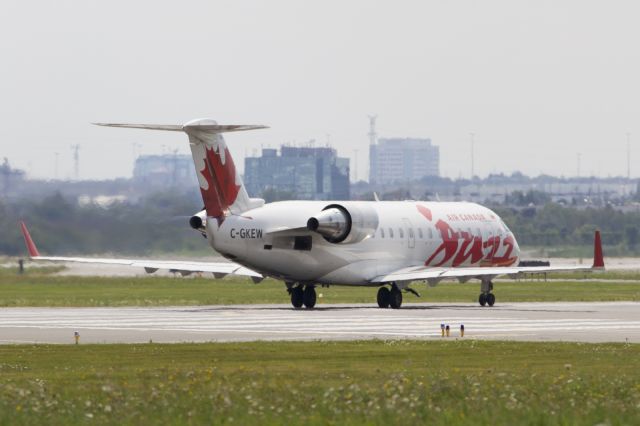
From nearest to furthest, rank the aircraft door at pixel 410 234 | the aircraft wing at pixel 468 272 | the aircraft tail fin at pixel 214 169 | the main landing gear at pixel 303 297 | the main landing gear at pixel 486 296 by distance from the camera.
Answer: the aircraft tail fin at pixel 214 169, the aircraft wing at pixel 468 272, the main landing gear at pixel 303 297, the main landing gear at pixel 486 296, the aircraft door at pixel 410 234

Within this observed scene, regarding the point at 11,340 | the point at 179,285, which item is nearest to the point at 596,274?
the point at 179,285

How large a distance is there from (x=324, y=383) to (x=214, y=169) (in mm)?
29834

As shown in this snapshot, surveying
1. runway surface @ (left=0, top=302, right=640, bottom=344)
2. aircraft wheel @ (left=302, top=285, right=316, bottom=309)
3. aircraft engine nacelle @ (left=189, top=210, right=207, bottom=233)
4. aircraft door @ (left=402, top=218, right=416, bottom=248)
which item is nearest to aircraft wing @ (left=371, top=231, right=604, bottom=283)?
runway surface @ (left=0, top=302, right=640, bottom=344)

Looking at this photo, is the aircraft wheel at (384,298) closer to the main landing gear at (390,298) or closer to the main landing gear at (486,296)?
the main landing gear at (390,298)

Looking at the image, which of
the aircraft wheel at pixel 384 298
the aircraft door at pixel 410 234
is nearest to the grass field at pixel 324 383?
the aircraft wheel at pixel 384 298

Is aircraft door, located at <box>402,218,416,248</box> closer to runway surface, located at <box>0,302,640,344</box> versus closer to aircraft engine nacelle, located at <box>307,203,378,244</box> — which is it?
aircraft engine nacelle, located at <box>307,203,378,244</box>

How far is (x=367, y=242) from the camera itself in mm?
63188

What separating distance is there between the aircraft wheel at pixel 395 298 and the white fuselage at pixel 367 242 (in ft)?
3.41

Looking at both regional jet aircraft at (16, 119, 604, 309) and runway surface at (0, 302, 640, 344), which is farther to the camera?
regional jet aircraft at (16, 119, 604, 309)

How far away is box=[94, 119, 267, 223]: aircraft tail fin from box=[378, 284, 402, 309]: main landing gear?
25.7 ft

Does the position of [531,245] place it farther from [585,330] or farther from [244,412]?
[244,412]

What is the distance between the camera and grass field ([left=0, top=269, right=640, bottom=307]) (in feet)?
226

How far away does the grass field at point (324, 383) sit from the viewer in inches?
891

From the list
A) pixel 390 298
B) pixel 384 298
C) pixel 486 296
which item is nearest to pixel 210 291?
pixel 384 298
